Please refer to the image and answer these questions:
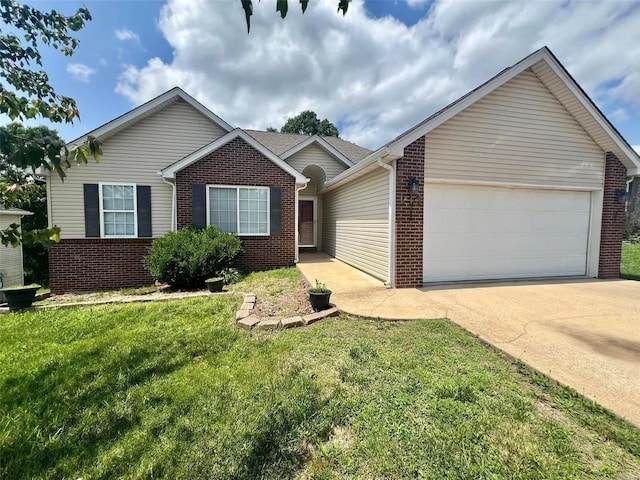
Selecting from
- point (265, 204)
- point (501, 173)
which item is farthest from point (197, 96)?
point (501, 173)

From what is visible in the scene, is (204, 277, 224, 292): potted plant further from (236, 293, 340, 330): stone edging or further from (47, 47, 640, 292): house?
(47, 47, 640, 292): house

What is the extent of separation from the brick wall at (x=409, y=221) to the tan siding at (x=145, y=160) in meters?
7.17

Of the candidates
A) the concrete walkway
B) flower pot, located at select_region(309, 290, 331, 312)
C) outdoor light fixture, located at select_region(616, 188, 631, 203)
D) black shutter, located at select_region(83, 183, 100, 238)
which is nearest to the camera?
the concrete walkway

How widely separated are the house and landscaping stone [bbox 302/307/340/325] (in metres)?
2.12

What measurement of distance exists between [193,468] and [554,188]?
9.43m

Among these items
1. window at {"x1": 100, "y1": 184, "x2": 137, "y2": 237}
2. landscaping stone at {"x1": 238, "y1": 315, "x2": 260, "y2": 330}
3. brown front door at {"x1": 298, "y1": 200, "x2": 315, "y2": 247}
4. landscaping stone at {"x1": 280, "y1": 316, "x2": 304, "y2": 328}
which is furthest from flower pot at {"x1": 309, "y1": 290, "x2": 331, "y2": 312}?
brown front door at {"x1": 298, "y1": 200, "x2": 315, "y2": 247}

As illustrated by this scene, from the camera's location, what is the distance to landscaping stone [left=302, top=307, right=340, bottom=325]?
4.57 metres

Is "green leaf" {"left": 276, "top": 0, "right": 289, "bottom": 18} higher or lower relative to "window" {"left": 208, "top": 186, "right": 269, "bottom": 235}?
higher

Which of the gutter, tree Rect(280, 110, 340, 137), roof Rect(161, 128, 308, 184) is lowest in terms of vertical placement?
the gutter

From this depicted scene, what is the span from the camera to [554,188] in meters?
7.49

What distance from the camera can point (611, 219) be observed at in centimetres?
778

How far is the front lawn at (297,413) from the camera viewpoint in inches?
75.6

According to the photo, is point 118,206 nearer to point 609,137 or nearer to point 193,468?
point 193,468

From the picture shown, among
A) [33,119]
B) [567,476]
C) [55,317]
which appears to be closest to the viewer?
[567,476]
